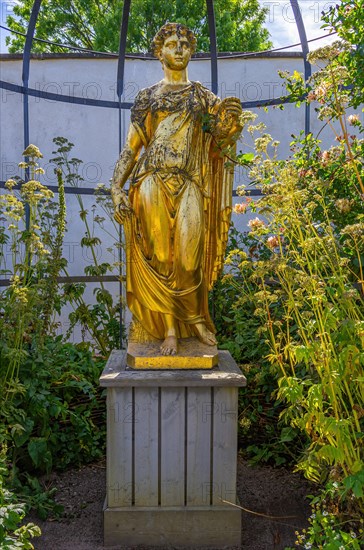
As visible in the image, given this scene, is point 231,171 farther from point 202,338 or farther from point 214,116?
point 202,338

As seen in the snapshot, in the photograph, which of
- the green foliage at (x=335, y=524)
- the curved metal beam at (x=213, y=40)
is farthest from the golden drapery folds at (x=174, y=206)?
the curved metal beam at (x=213, y=40)

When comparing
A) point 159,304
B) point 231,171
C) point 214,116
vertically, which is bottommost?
point 159,304

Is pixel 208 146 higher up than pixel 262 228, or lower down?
higher up

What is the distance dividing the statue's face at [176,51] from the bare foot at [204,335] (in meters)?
1.51

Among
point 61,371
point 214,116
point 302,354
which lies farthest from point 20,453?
point 214,116

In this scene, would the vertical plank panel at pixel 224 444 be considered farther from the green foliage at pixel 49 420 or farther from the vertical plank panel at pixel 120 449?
the green foliage at pixel 49 420

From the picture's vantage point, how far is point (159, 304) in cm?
356

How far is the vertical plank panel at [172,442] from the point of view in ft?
10.6

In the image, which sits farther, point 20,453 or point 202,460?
point 20,453

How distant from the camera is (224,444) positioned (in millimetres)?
3248

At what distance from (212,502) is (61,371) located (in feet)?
5.63

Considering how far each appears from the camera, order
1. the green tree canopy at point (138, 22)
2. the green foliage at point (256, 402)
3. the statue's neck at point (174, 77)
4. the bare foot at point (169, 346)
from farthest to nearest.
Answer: the green tree canopy at point (138, 22) < the green foliage at point (256, 402) < the statue's neck at point (174, 77) < the bare foot at point (169, 346)

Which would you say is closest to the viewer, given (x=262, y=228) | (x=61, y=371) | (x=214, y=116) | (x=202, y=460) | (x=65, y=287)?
(x=262, y=228)

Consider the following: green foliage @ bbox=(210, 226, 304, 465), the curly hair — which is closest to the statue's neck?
the curly hair
